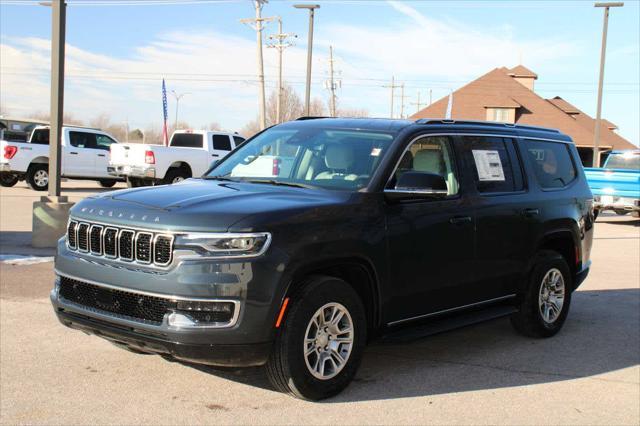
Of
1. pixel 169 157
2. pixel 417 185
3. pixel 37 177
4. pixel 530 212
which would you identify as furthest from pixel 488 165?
pixel 37 177

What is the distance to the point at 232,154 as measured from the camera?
627cm

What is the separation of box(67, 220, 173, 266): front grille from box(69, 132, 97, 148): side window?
2096 cm

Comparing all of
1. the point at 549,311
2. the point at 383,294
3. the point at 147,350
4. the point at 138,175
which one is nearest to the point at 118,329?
the point at 147,350

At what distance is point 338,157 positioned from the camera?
214 inches

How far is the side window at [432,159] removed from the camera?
5.45 m

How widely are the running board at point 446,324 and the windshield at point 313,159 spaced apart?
112 centimetres

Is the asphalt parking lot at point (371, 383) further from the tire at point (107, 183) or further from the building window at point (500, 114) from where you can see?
the building window at point (500, 114)

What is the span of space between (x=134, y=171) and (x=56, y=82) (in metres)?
11.4

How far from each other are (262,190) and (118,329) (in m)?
1.37

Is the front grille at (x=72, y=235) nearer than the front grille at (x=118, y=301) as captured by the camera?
No

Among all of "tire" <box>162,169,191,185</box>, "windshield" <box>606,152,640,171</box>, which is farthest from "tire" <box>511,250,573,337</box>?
"tire" <box>162,169,191,185</box>

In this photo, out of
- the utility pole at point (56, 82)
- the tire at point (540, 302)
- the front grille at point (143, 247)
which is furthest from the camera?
the utility pole at point (56, 82)

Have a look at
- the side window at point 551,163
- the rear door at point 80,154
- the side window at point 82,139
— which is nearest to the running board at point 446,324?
the side window at point 551,163

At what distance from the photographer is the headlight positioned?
4219 mm
